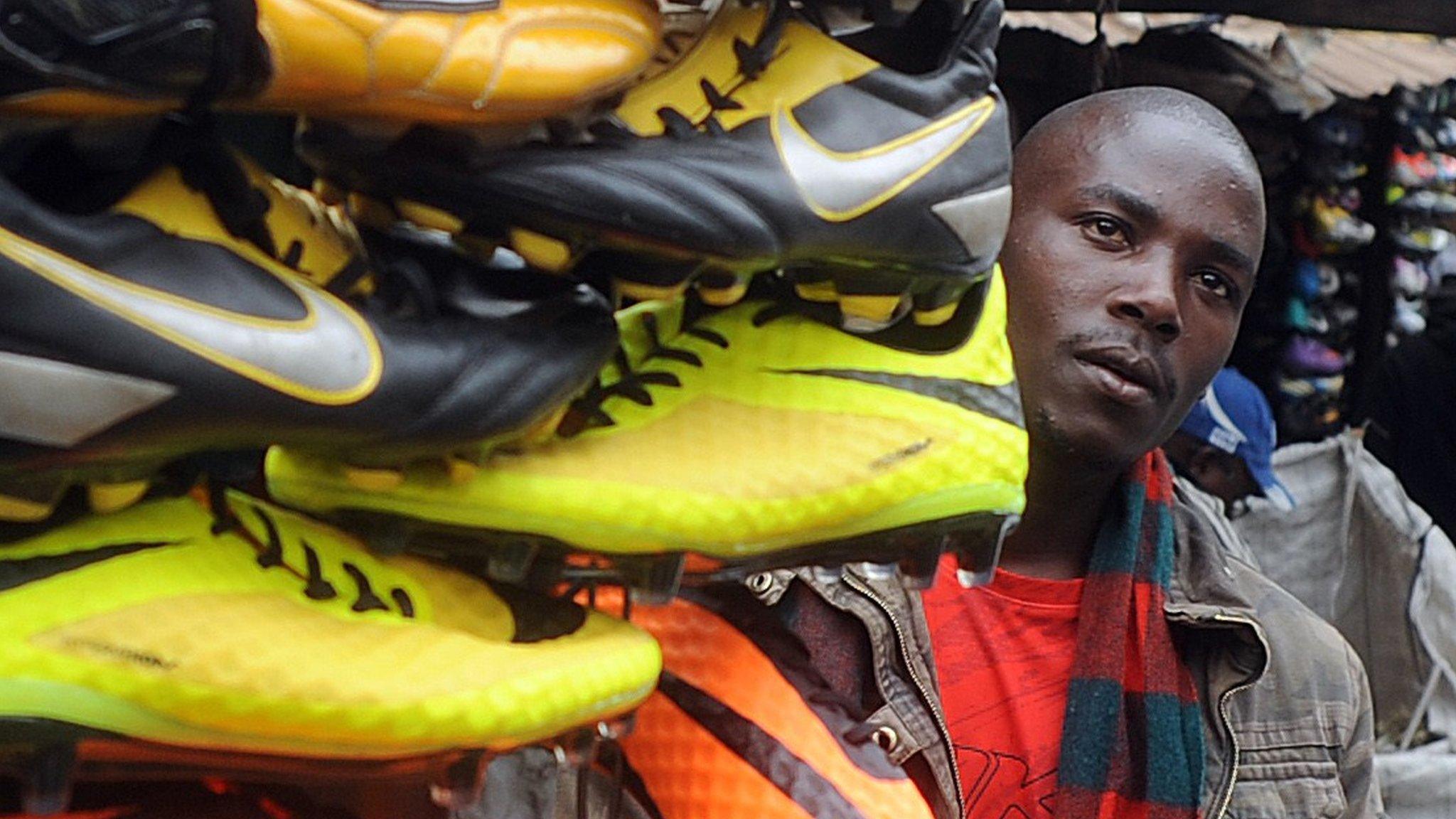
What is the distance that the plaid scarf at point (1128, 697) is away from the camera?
1.11 meters

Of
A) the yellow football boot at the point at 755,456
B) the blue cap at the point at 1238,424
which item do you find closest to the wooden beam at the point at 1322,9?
the blue cap at the point at 1238,424

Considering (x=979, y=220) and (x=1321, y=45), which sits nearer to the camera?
(x=979, y=220)

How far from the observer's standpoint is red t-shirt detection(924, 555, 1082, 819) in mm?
1100

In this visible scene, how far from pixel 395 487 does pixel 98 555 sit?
9cm

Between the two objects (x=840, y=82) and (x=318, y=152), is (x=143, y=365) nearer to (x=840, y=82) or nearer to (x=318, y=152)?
(x=318, y=152)

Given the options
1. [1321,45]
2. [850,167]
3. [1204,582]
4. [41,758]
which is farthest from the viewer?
[1321,45]

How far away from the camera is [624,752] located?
2.19ft

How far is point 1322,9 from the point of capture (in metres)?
1.87

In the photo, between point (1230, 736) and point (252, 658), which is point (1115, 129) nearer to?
point (1230, 736)

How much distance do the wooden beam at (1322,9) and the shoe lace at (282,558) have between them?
4.86 feet

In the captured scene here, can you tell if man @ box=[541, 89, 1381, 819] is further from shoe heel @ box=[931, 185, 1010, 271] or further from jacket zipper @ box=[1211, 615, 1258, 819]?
shoe heel @ box=[931, 185, 1010, 271]

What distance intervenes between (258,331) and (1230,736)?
94 centimetres

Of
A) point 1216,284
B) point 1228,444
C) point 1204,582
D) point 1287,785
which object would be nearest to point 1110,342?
point 1216,284

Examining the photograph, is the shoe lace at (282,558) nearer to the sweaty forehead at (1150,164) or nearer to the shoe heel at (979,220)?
the shoe heel at (979,220)
